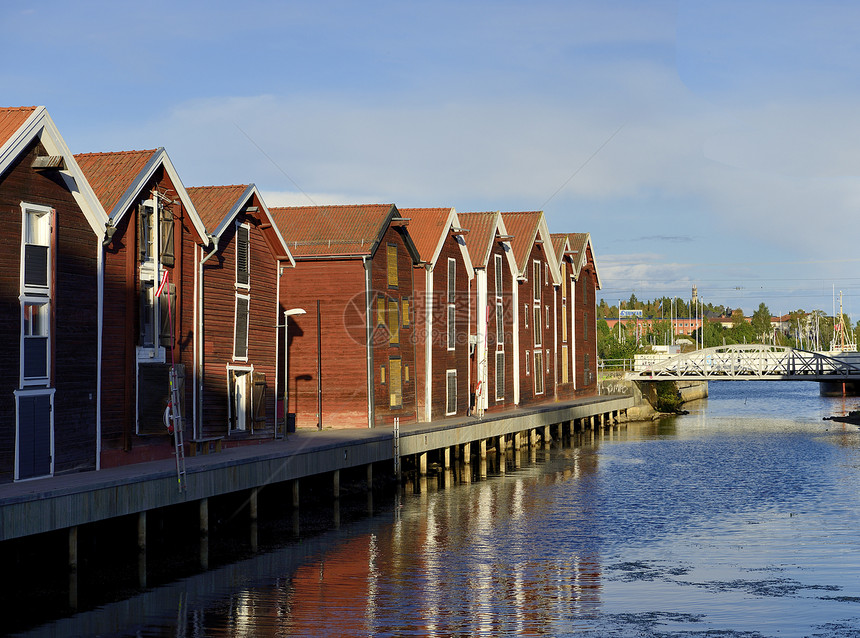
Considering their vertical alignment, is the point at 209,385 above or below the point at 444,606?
above

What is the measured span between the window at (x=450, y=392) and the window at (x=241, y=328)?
712 inches

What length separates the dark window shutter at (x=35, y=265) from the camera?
2597cm

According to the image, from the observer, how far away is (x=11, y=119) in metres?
25.6

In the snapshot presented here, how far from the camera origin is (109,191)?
29.9 metres

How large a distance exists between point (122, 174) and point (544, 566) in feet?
54.8

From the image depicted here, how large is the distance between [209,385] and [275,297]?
6404 mm

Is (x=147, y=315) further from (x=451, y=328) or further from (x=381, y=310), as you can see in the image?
(x=451, y=328)

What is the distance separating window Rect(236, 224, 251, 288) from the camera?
122 feet

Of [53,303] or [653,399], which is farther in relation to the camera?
[653,399]

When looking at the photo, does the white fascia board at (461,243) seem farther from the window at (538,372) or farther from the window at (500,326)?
the window at (538,372)

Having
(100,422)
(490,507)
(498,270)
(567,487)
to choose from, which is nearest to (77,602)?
(100,422)

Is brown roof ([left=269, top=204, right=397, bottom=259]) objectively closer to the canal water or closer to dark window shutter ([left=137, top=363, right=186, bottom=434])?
the canal water

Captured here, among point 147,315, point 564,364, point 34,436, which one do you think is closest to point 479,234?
point 564,364

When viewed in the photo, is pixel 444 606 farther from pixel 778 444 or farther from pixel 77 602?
pixel 778 444
